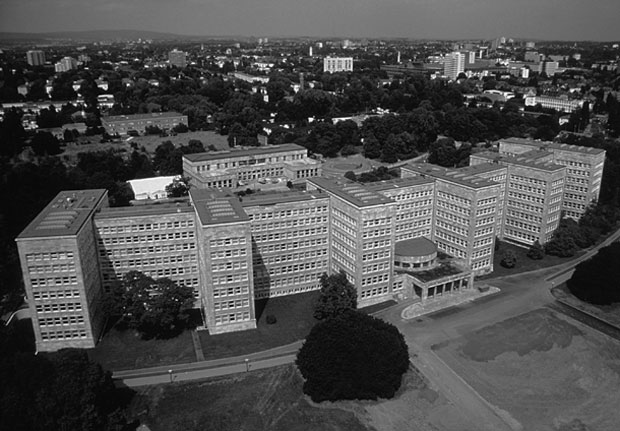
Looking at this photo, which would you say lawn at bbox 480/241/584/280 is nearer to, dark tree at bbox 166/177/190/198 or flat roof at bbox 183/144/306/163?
flat roof at bbox 183/144/306/163

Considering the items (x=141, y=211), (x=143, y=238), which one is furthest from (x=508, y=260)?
(x=141, y=211)

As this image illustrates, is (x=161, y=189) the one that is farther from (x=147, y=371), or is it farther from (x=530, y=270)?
(x=530, y=270)

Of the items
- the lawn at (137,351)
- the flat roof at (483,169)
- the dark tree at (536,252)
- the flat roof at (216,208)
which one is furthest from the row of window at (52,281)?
the dark tree at (536,252)

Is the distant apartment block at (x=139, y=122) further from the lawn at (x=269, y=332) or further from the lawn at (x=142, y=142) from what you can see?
the lawn at (x=269, y=332)

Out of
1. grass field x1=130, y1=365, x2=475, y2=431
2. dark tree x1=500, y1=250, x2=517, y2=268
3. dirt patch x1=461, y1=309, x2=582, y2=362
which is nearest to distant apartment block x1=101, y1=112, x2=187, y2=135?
dark tree x1=500, y1=250, x2=517, y2=268

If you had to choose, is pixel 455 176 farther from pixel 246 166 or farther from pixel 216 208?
pixel 246 166
